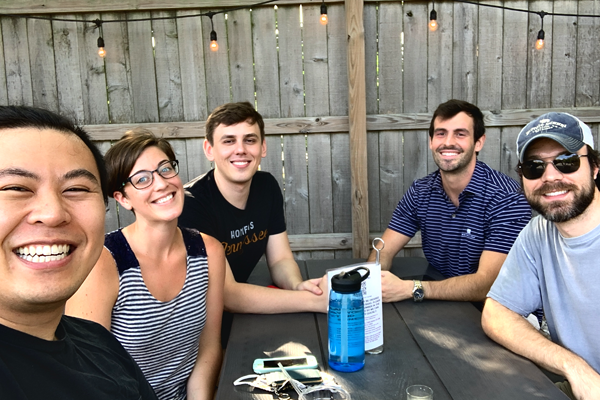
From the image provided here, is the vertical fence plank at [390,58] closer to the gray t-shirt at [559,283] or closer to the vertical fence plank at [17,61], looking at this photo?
the gray t-shirt at [559,283]

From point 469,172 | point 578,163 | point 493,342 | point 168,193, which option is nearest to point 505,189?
point 469,172

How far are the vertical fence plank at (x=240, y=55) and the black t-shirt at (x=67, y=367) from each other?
2895mm

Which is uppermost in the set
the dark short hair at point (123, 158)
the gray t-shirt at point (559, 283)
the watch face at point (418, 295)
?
the dark short hair at point (123, 158)

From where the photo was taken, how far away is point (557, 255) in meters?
1.57

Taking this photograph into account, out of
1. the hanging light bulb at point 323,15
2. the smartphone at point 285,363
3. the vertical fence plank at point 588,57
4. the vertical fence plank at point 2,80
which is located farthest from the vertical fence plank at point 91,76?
the vertical fence plank at point 588,57

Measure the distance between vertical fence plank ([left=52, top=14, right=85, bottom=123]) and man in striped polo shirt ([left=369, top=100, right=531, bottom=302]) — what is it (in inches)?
101

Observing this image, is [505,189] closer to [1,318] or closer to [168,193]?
[168,193]

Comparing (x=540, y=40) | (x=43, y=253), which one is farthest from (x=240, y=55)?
(x=43, y=253)

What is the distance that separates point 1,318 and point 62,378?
124 millimetres

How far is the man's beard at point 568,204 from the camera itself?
4.97 ft

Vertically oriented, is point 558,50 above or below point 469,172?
above

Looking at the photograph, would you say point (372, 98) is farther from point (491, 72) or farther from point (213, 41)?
point (213, 41)

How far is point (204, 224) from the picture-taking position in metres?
2.19

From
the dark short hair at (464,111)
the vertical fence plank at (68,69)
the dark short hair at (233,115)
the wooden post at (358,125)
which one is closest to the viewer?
the dark short hair at (233,115)
